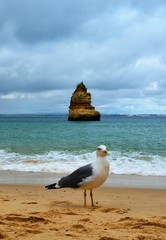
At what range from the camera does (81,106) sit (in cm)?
6975

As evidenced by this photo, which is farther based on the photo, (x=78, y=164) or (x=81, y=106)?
(x=81, y=106)

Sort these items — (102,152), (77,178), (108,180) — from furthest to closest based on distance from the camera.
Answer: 1. (108,180)
2. (77,178)
3. (102,152)

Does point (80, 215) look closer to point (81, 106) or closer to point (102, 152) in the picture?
point (102, 152)

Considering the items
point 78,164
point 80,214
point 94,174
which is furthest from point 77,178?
point 78,164

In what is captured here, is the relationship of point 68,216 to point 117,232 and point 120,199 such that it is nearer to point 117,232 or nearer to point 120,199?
point 117,232

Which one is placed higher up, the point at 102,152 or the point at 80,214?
Answer: the point at 102,152

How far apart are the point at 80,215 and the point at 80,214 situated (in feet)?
0.24

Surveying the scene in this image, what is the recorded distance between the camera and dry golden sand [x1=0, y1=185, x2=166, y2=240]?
15.1ft

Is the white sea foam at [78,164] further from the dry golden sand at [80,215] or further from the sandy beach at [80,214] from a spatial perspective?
the dry golden sand at [80,215]

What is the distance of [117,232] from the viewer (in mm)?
4734

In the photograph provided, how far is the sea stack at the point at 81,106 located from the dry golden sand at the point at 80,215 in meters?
60.9

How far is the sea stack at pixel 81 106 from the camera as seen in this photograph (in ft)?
227

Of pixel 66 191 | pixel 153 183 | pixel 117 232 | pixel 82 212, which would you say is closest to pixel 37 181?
pixel 66 191

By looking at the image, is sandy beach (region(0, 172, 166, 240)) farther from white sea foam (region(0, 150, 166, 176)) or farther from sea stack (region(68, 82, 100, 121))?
sea stack (region(68, 82, 100, 121))
